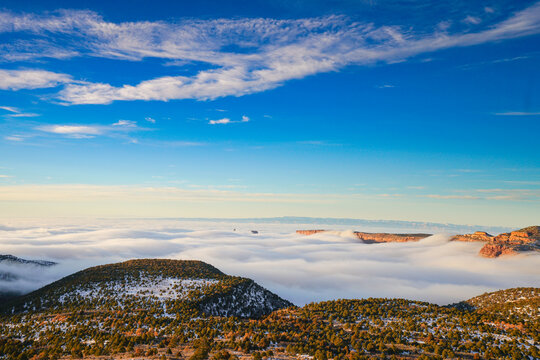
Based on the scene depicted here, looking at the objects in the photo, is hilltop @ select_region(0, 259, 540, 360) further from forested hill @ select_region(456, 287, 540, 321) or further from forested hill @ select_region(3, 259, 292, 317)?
forested hill @ select_region(456, 287, 540, 321)

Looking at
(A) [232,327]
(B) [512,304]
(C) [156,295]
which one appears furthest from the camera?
(B) [512,304]

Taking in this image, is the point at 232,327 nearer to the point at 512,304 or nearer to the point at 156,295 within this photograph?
the point at 156,295

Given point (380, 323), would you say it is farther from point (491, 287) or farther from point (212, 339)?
point (491, 287)

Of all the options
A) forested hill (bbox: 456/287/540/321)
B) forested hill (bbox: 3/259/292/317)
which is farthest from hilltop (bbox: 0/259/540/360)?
forested hill (bbox: 456/287/540/321)

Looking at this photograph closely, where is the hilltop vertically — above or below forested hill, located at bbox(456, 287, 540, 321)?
above

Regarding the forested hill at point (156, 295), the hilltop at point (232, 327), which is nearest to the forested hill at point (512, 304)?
the hilltop at point (232, 327)

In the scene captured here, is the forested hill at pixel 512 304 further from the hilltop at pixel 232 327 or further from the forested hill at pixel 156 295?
the forested hill at pixel 156 295

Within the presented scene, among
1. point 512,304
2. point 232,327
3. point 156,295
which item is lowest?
point 512,304

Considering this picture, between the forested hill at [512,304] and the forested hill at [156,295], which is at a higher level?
the forested hill at [156,295]

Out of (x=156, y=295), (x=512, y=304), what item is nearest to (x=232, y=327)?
(x=156, y=295)

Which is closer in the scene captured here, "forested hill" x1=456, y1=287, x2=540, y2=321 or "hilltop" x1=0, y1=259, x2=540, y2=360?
"hilltop" x1=0, y1=259, x2=540, y2=360
